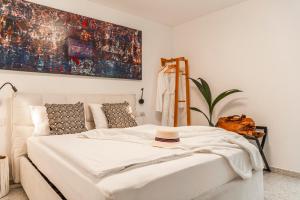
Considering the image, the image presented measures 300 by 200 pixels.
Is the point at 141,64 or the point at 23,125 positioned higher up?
the point at 141,64

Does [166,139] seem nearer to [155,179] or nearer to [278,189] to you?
[155,179]

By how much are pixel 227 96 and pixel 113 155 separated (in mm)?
2547

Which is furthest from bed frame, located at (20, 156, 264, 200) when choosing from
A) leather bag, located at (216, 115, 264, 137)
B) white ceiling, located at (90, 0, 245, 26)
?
white ceiling, located at (90, 0, 245, 26)

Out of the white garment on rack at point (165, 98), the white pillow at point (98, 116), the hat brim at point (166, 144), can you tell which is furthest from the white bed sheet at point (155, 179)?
the white garment on rack at point (165, 98)

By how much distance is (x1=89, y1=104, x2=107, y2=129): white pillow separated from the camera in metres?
2.73

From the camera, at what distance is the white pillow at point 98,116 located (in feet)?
8.95

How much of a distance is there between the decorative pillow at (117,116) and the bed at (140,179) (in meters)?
0.87

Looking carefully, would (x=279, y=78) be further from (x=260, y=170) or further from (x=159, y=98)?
(x=159, y=98)

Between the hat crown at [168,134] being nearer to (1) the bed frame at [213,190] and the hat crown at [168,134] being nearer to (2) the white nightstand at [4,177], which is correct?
(1) the bed frame at [213,190]

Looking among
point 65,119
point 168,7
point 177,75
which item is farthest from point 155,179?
point 168,7

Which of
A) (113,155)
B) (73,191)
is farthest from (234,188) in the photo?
(73,191)

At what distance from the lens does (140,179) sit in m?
1.06

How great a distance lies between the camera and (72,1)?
2969 mm

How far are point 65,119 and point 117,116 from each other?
639mm
